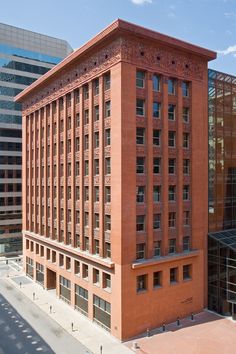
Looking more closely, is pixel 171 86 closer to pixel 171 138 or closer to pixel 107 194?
pixel 171 138

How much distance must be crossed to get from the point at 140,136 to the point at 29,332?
2290 cm

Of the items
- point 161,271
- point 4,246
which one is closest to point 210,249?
point 161,271

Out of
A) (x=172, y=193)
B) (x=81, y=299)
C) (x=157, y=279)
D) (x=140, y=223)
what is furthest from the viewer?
(x=81, y=299)

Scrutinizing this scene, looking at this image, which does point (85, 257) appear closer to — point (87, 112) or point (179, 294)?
point (179, 294)

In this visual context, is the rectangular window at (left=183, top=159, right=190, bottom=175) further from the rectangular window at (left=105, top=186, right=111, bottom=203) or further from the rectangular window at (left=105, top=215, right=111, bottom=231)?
the rectangular window at (left=105, top=215, right=111, bottom=231)

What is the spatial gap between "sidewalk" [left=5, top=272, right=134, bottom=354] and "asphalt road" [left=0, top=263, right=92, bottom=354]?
2.29 feet

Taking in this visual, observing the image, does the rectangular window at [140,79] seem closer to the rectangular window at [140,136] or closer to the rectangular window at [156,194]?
the rectangular window at [140,136]

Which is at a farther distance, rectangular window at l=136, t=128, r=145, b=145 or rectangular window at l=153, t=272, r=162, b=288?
rectangular window at l=153, t=272, r=162, b=288

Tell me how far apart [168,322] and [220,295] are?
6.93m

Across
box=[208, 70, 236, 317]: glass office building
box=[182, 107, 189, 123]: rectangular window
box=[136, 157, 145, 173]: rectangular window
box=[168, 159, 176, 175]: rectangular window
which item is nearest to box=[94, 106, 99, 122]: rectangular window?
box=[136, 157, 145, 173]: rectangular window

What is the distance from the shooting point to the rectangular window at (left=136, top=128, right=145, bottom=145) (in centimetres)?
3509

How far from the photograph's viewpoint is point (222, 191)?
1650 inches

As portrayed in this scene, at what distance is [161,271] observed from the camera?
3603cm

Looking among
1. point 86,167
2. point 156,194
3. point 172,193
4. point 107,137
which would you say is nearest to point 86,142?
point 86,167
